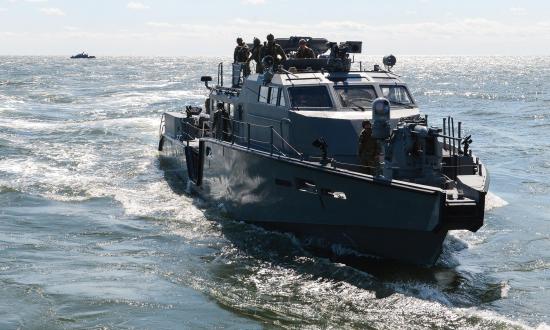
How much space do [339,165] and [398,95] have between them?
2840 mm

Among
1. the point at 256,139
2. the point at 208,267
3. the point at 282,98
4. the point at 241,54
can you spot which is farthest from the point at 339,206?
the point at 241,54

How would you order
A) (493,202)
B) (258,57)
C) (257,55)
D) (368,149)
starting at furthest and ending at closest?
(493,202) → (257,55) → (258,57) → (368,149)

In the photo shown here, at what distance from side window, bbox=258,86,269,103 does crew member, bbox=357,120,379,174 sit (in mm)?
2854

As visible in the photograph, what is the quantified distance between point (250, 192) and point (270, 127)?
5.21 feet

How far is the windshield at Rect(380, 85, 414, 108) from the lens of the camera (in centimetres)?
1448

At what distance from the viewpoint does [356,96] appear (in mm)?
14047

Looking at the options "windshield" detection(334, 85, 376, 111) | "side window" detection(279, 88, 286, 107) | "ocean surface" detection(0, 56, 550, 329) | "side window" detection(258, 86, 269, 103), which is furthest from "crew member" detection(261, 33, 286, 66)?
"ocean surface" detection(0, 56, 550, 329)

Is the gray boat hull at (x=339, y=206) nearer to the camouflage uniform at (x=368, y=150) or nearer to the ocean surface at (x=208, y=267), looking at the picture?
the ocean surface at (x=208, y=267)

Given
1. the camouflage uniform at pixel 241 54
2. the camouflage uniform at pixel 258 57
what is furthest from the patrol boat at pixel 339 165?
the camouflage uniform at pixel 241 54

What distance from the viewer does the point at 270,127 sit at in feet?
43.1

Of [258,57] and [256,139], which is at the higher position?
[258,57]

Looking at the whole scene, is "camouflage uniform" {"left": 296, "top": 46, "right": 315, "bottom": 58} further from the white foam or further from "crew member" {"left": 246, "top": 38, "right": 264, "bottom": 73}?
the white foam

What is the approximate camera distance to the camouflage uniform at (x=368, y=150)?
39.6 feet

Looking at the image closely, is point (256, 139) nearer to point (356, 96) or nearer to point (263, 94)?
point (263, 94)
